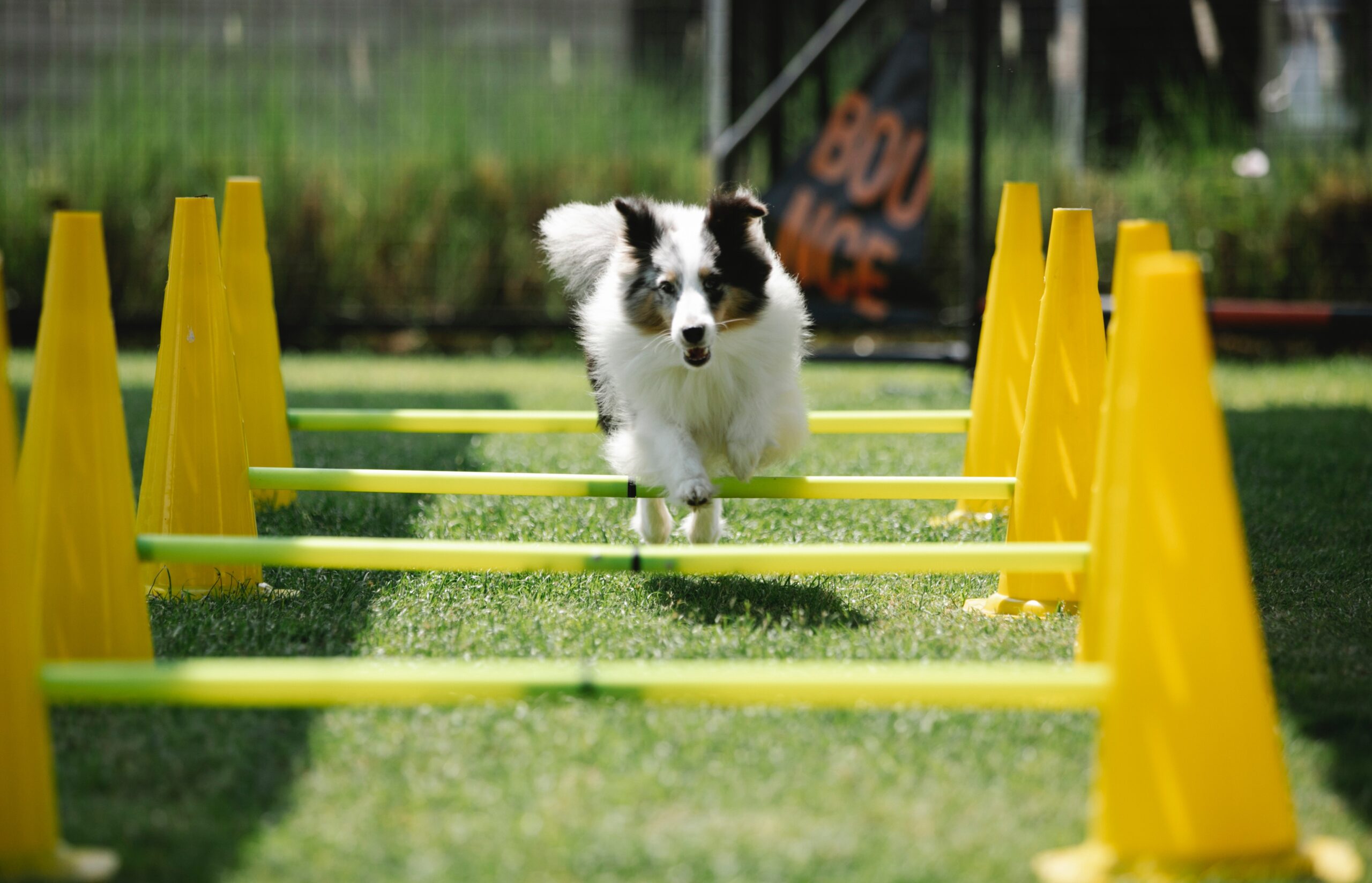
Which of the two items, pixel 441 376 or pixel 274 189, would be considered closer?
pixel 441 376

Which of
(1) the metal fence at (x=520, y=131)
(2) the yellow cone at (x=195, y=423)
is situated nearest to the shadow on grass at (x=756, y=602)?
(2) the yellow cone at (x=195, y=423)

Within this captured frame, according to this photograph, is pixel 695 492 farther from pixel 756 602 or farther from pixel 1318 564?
pixel 1318 564

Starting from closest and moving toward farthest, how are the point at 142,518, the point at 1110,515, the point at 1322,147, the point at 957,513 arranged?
the point at 1110,515 → the point at 142,518 → the point at 957,513 → the point at 1322,147

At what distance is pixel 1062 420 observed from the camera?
3.38 meters

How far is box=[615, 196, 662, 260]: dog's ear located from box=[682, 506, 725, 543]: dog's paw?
2.47 feet

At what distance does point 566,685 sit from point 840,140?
5.32m

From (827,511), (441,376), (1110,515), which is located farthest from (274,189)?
(1110,515)

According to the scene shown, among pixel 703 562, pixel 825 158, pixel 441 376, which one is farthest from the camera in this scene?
pixel 441 376

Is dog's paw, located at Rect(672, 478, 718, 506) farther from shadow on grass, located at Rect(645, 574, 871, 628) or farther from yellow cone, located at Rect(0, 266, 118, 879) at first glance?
yellow cone, located at Rect(0, 266, 118, 879)

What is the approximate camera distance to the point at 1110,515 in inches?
93.2

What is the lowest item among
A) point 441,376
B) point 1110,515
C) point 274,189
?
point 441,376

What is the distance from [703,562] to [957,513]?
204 centimetres

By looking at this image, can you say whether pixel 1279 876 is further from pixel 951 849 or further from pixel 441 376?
pixel 441 376

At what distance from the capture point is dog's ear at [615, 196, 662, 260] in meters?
3.72
